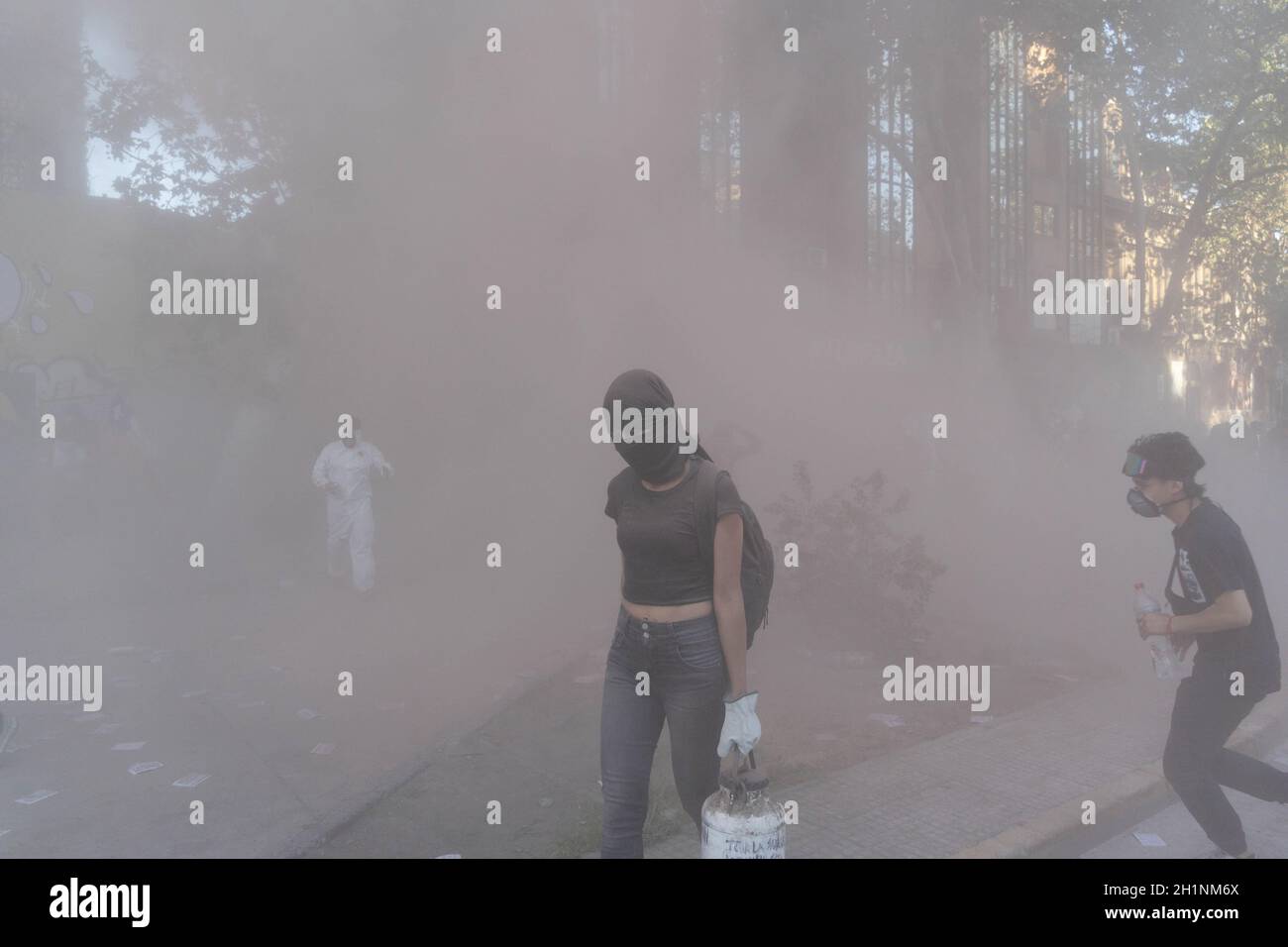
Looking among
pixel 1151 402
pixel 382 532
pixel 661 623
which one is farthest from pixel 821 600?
pixel 1151 402

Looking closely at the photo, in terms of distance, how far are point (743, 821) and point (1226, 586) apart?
149 cm

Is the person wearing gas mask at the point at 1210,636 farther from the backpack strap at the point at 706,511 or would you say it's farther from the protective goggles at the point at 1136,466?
the backpack strap at the point at 706,511

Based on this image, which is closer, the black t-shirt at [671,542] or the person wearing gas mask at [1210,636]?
the black t-shirt at [671,542]

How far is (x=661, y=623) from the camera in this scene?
7.22 feet

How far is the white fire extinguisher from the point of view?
2.00 metres

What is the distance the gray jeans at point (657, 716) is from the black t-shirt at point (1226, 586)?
1.37 metres

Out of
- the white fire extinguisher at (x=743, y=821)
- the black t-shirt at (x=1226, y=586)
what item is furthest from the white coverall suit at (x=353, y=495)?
the black t-shirt at (x=1226, y=586)

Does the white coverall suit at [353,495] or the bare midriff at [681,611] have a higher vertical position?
the white coverall suit at [353,495]

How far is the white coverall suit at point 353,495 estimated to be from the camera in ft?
21.3

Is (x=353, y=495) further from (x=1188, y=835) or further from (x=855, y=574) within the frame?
(x=1188, y=835)

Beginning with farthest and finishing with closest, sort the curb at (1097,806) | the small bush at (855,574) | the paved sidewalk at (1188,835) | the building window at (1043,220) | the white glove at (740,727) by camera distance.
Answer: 1. the building window at (1043,220)
2. the small bush at (855,574)
3. the paved sidewalk at (1188,835)
4. the curb at (1097,806)
5. the white glove at (740,727)

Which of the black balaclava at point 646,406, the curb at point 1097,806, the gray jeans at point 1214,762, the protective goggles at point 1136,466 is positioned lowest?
the curb at point 1097,806

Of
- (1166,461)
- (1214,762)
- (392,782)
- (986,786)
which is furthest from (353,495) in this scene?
(1214,762)

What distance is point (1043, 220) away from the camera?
715 inches
